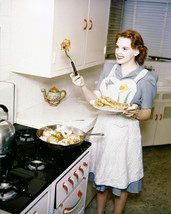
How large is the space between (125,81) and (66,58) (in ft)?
1.57

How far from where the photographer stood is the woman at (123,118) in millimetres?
2008

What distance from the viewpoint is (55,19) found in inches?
71.0

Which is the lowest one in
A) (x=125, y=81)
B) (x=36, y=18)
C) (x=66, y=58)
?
(x=125, y=81)

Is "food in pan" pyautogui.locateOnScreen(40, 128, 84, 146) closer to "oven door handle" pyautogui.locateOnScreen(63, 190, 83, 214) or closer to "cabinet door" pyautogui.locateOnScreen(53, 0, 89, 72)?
"oven door handle" pyautogui.locateOnScreen(63, 190, 83, 214)

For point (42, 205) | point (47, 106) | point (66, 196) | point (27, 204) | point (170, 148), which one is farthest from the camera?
point (170, 148)

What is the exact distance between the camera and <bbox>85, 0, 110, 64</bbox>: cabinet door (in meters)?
2.40

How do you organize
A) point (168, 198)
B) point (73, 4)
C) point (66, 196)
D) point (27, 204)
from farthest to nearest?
point (168, 198) → point (73, 4) → point (66, 196) → point (27, 204)

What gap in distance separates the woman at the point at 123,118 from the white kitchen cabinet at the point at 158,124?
5.33 feet

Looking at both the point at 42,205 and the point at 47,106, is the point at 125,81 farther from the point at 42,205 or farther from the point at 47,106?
the point at 42,205

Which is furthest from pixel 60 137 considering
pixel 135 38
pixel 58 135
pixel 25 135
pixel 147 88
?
pixel 135 38

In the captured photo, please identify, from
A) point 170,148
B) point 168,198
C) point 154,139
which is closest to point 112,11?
point 154,139

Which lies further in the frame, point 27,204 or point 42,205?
point 42,205

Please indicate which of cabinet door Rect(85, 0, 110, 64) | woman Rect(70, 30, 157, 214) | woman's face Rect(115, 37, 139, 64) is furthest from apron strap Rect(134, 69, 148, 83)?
cabinet door Rect(85, 0, 110, 64)

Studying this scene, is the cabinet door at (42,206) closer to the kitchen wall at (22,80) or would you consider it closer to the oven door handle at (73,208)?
the oven door handle at (73,208)
